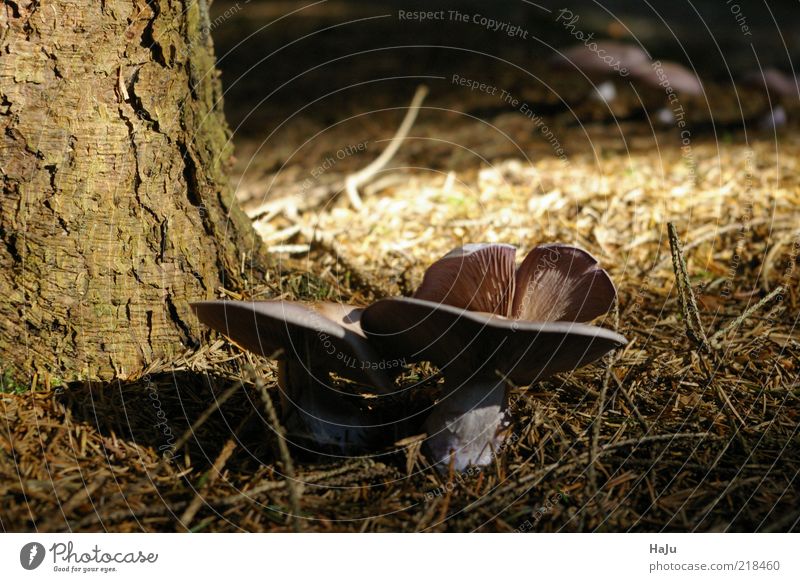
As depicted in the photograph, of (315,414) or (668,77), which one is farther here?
(668,77)

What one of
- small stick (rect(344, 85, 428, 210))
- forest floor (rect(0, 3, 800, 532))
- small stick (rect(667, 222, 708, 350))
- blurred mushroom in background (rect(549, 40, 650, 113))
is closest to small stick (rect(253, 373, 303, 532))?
forest floor (rect(0, 3, 800, 532))

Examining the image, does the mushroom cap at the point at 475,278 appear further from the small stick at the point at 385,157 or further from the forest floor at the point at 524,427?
the small stick at the point at 385,157

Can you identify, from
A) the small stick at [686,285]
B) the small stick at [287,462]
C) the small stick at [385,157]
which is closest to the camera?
the small stick at [287,462]

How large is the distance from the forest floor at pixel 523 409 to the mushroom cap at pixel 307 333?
0.39 feet

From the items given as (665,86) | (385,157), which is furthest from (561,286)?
(665,86)

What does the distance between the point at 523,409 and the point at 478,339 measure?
0.60 m

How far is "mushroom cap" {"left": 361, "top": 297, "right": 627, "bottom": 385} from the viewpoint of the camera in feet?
6.13

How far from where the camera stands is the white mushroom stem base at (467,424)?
2244mm

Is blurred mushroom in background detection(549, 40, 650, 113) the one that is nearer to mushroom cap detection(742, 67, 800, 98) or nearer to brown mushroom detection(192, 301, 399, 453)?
mushroom cap detection(742, 67, 800, 98)

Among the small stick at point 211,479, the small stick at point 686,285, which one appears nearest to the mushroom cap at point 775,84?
the small stick at point 686,285

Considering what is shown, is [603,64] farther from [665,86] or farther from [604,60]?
[665,86]

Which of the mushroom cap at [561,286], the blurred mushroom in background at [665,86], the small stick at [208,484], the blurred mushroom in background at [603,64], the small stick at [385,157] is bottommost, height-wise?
the small stick at [208,484]

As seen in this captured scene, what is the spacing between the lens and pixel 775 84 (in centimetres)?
632
